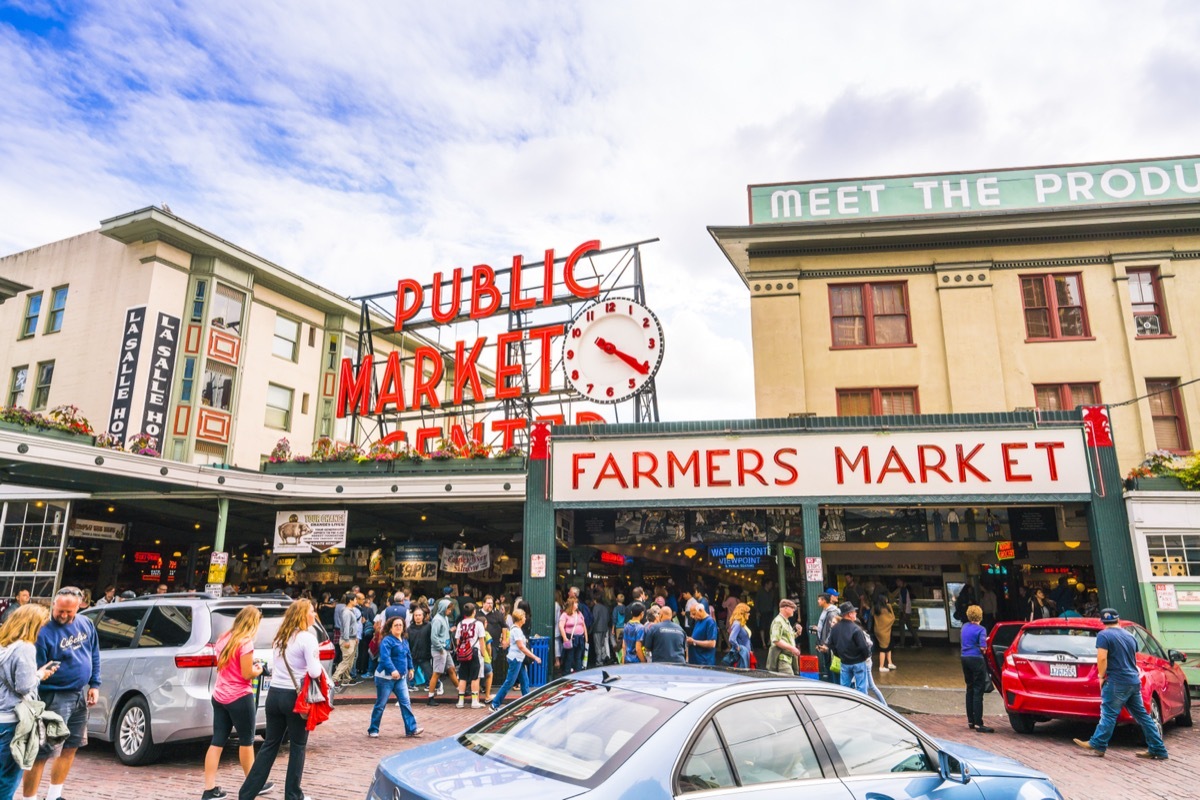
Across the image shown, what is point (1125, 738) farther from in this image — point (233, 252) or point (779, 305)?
point (233, 252)

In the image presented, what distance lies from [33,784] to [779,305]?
18680 millimetres

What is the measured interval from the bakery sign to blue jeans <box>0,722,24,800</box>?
11126 mm

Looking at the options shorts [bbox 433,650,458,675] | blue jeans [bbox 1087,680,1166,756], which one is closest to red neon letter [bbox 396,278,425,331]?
shorts [bbox 433,650,458,675]

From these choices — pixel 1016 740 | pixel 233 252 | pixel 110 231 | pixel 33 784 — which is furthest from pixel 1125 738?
pixel 110 231

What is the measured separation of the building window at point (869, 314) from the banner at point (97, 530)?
71.4 feet

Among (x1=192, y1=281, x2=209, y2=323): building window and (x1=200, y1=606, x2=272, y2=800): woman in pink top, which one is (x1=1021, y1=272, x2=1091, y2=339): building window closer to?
(x1=200, y1=606, x2=272, y2=800): woman in pink top

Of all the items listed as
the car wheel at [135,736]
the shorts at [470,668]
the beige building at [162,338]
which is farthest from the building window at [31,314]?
the car wheel at [135,736]

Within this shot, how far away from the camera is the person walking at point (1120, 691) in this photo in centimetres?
959

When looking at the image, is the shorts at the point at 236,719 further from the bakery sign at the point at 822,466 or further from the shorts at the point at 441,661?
the bakery sign at the point at 822,466

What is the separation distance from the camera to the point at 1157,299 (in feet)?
68.0

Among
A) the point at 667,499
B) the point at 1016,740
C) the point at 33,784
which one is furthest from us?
the point at 667,499

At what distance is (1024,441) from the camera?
51.0ft

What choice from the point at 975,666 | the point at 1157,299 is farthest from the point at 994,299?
the point at 975,666

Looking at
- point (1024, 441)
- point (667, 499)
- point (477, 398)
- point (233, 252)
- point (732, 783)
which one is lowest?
point (732, 783)
